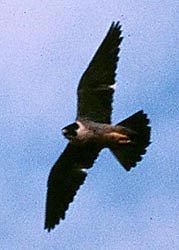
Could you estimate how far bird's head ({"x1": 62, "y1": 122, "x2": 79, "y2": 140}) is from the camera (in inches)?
447

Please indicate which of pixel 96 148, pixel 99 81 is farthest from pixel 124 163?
pixel 99 81

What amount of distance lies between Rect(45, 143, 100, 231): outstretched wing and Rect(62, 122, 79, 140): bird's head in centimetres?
46

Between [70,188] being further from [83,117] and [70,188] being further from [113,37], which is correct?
[113,37]

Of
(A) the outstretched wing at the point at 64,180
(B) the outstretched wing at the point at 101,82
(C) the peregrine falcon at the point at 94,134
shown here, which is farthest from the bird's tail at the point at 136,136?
(A) the outstretched wing at the point at 64,180

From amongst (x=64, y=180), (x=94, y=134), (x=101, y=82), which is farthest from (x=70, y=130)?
(x=64, y=180)

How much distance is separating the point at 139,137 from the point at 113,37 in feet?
5.22

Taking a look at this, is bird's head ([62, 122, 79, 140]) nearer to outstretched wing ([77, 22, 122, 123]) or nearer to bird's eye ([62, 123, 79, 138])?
bird's eye ([62, 123, 79, 138])

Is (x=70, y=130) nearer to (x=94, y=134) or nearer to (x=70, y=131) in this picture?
(x=70, y=131)

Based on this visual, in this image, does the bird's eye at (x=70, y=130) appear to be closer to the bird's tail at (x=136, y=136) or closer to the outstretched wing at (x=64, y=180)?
the outstretched wing at (x=64, y=180)

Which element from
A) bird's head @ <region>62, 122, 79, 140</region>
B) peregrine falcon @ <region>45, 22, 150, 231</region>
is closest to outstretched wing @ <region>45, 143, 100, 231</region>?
peregrine falcon @ <region>45, 22, 150, 231</region>

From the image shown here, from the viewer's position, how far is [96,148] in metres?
11.5

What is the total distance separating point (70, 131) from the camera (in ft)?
37.3

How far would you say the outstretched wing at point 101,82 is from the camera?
11.6m

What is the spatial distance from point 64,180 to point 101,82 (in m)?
1.65
